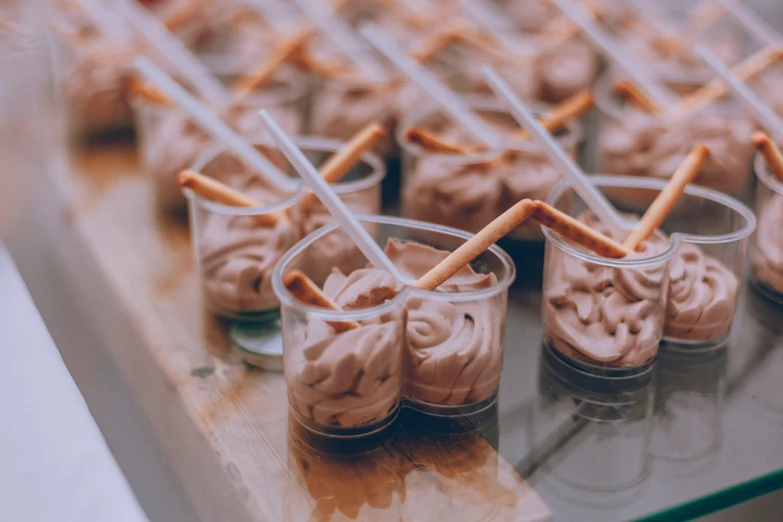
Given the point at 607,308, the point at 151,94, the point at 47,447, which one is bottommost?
the point at 47,447

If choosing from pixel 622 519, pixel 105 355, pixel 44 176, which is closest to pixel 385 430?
pixel 622 519

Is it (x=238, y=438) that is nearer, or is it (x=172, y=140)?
(x=238, y=438)

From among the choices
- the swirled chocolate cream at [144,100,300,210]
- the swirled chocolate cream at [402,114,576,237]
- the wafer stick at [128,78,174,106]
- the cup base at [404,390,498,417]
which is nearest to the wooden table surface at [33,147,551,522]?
the cup base at [404,390,498,417]

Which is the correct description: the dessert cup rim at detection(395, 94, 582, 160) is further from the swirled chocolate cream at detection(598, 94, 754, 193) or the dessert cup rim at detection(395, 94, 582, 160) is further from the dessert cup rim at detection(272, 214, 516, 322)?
the dessert cup rim at detection(272, 214, 516, 322)

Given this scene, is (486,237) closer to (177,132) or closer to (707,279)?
(707,279)

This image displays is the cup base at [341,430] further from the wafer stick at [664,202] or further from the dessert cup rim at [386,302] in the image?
the wafer stick at [664,202]

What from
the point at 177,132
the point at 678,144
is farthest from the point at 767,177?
the point at 177,132

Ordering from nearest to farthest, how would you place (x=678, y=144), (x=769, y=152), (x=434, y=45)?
1. (x=769, y=152)
2. (x=678, y=144)
3. (x=434, y=45)

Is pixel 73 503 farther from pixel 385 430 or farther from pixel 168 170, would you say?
pixel 168 170
